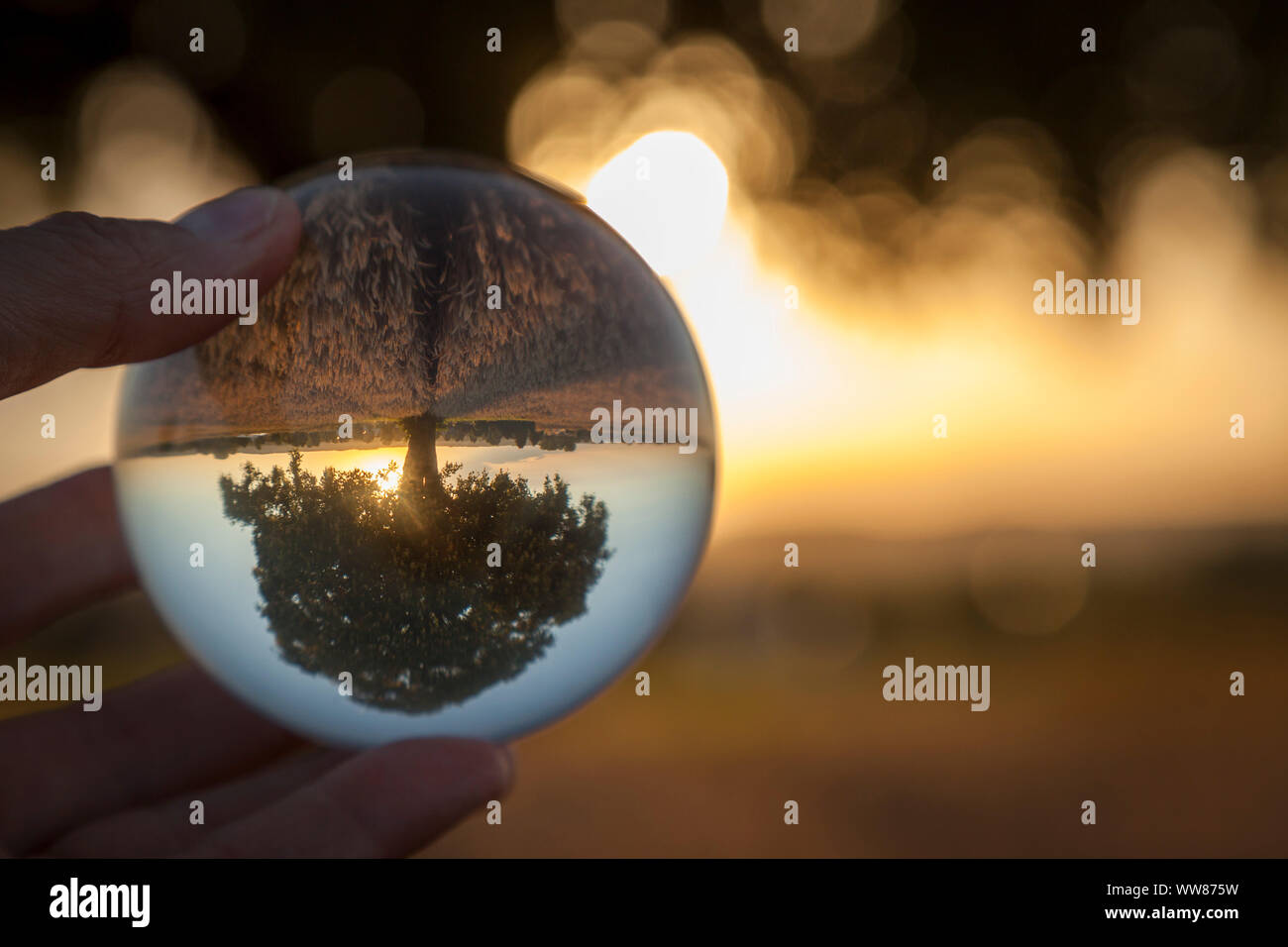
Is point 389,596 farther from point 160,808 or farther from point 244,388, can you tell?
point 160,808

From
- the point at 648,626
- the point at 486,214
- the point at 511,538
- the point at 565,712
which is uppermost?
the point at 486,214

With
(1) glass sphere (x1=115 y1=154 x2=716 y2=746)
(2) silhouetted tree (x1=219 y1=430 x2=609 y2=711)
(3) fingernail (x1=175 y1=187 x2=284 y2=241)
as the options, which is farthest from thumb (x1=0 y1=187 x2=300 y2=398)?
(2) silhouetted tree (x1=219 y1=430 x2=609 y2=711)

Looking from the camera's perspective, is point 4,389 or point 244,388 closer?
point 244,388

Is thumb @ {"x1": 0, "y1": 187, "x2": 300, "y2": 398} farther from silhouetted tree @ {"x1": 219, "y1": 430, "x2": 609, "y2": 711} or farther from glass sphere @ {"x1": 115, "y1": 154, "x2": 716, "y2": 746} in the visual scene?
silhouetted tree @ {"x1": 219, "y1": 430, "x2": 609, "y2": 711}

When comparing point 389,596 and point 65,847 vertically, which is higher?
point 389,596

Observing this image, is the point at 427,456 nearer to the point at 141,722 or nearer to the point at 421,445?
the point at 421,445

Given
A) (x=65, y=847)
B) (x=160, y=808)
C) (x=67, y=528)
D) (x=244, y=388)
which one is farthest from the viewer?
(x=67, y=528)

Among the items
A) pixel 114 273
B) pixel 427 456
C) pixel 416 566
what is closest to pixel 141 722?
pixel 114 273

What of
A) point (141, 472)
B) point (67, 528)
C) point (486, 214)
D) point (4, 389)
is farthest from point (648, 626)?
point (67, 528)
